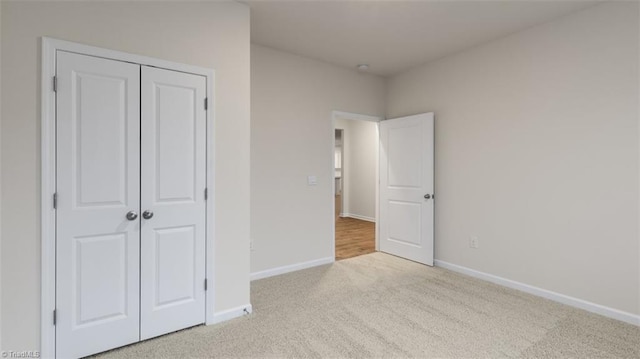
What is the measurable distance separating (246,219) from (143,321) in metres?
1.01

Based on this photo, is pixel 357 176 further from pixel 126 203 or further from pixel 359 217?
pixel 126 203

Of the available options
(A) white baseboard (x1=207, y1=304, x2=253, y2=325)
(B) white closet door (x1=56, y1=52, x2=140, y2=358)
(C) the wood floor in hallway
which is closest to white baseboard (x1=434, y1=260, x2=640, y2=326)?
(C) the wood floor in hallway

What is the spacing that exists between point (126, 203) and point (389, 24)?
2724 millimetres

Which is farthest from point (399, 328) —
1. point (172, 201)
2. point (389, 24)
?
point (389, 24)

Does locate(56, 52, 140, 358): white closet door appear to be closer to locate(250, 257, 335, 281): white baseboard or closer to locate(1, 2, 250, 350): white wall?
locate(1, 2, 250, 350): white wall

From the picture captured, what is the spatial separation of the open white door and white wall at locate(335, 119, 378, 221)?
2706 mm

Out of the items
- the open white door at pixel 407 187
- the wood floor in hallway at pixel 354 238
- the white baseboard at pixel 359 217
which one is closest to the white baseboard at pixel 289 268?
the wood floor in hallway at pixel 354 238

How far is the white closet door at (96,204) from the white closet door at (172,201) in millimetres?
68

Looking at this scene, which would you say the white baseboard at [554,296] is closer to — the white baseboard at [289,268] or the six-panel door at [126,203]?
the white baseboard at [289,268]

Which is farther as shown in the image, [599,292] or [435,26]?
[435,26]

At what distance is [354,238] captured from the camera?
5504mm

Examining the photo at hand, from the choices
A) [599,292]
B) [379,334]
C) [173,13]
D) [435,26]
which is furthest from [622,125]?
[173,13]

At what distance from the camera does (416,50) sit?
3590mm

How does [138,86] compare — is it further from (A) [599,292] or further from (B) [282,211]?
(A) [599,292]
